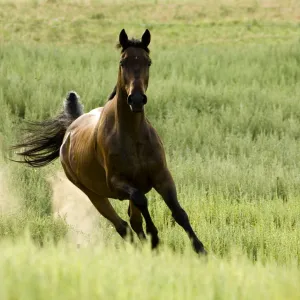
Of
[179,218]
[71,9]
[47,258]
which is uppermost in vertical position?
[47,258]

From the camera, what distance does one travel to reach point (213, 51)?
20078 mm

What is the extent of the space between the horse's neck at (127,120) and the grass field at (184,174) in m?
0.88

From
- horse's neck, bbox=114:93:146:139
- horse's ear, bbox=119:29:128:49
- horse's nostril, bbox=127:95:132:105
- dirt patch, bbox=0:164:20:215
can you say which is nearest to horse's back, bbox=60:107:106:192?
horse's neck, bbox=114:93:146:139

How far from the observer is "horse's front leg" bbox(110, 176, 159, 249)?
6.20 metres

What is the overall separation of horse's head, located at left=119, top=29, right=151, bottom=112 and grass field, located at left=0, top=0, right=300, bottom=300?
108 centimetres

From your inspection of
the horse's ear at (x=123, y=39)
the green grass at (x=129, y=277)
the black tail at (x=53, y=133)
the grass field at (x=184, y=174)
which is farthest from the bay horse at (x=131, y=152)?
the green grass at (x=129, y=277)

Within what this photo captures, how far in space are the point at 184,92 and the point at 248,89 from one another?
124 cm

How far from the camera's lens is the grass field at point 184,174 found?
3322 millimetres

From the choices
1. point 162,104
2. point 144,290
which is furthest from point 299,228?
point 162,104

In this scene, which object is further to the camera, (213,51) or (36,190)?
(213,51)

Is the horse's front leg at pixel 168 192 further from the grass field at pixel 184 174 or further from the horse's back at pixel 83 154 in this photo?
the horse's back at pixel 83 154

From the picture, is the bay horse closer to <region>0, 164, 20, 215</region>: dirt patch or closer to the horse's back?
the horse's back

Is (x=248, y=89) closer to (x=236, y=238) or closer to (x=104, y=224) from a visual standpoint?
(x=104, y=224)

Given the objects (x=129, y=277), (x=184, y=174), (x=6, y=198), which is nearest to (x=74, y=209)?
(x=6, y=198)
